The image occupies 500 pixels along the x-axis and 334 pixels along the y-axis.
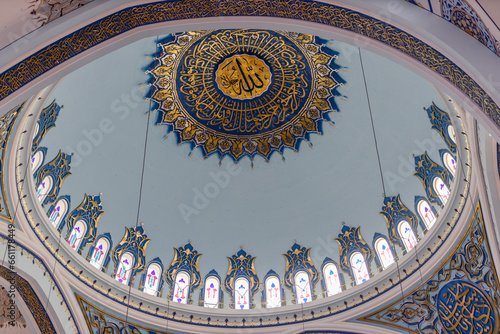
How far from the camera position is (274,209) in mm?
11781

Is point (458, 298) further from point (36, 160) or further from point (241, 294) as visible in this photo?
point (36, 160)

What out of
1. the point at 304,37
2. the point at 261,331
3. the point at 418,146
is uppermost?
the point at 304,37

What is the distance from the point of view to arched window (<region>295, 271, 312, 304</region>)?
10.7 metres

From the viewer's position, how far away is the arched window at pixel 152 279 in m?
10.5

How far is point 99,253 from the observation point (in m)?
10.1

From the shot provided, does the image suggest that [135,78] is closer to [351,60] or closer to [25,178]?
[25,178]

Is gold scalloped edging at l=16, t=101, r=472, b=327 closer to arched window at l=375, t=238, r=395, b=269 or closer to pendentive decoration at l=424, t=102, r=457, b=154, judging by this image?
arched window at l=375, t=238, r=395, b=269

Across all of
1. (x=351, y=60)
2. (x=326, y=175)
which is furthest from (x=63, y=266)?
(x=351, y=60)

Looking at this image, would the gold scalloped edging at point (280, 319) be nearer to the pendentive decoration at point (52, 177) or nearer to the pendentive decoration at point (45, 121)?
the pendentive decoration at point (45, 121)

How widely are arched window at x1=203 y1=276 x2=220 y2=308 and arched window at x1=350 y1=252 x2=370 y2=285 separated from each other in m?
3.08

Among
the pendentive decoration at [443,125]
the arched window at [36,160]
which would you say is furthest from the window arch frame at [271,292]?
the arched window at [36,160]

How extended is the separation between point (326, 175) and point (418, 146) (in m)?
2.30

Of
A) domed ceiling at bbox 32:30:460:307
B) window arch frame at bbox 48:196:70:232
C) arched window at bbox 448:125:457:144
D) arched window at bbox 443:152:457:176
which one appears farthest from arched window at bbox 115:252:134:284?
arched window at bbox 448:125:457:144

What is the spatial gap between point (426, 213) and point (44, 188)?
24.4 feet
